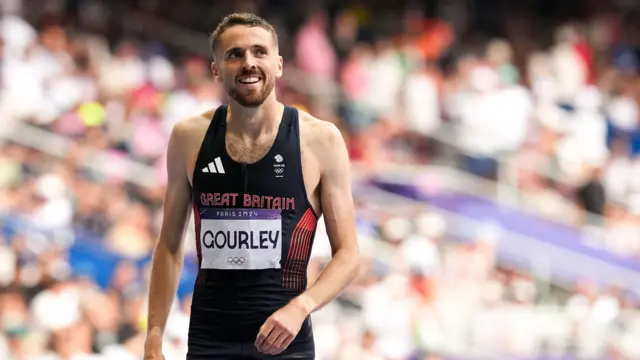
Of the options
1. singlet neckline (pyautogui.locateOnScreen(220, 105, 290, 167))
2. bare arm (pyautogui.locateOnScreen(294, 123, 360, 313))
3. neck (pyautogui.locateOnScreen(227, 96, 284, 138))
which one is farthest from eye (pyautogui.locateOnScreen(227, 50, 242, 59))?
bare arm (pyautogui.locateOnScreen(294, 123, 360, 313))

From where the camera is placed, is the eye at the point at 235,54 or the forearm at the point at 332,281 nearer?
the forearm at the point at 332,281

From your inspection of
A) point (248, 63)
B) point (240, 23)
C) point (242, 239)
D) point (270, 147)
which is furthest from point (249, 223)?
point (240, 23)

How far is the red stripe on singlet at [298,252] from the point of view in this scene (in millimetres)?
4234

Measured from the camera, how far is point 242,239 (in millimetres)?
4199

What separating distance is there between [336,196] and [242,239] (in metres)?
0.35

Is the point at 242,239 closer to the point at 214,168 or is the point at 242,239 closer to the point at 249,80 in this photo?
the point at 214,168

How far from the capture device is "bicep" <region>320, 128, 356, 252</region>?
425cm

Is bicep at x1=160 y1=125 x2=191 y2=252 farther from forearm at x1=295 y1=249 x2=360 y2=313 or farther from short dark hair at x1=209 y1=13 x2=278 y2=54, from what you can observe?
forearm at x1=295 y1=249 x2=360 y2=313

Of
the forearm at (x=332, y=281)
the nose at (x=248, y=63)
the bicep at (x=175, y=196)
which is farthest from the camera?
the bicep at (x=175, y=196)

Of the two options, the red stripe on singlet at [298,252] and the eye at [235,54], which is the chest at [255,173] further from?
the eye at [235,54]

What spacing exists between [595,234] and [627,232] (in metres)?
0.46

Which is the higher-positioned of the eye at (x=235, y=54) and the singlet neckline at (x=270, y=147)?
the eye at (x=235, y=54)

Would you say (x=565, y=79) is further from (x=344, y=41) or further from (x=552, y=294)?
(x=552, y=294)

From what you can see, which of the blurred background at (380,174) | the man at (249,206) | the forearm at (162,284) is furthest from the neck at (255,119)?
the blurred background at (380,174)
